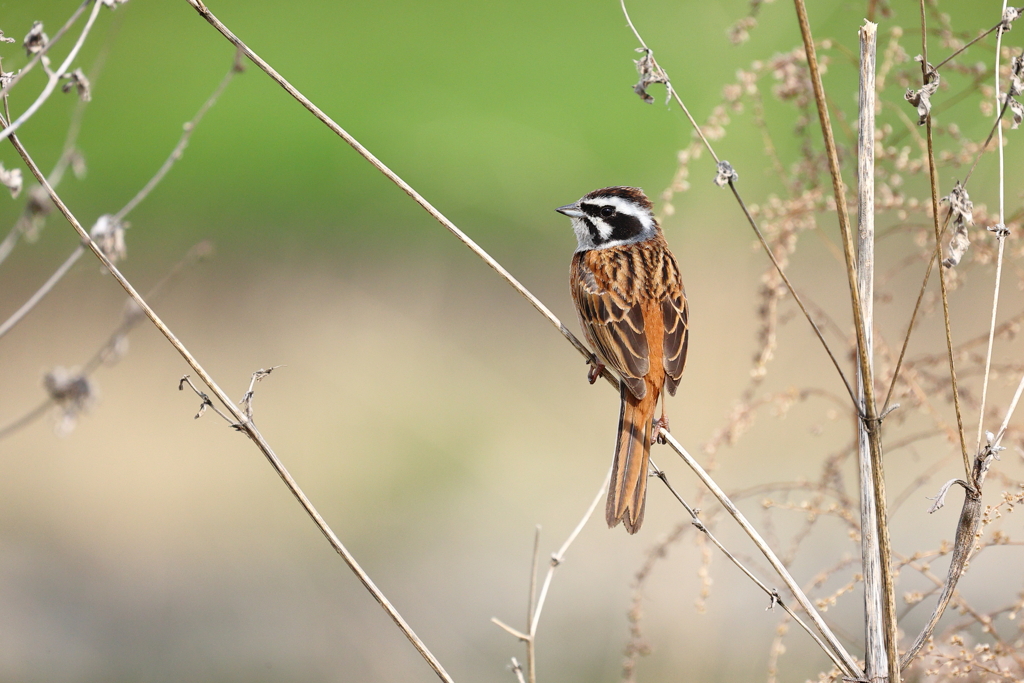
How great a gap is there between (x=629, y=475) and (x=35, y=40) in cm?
189

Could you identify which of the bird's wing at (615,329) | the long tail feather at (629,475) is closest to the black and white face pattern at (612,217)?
the bird's wing at (615,329)

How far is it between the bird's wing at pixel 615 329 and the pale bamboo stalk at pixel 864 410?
110cm

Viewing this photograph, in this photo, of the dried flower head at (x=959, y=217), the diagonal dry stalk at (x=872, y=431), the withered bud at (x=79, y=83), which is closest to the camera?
the diagonal dry stalk at (x=872, y=431)

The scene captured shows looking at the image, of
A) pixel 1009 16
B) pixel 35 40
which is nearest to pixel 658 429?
pixel 1009 16

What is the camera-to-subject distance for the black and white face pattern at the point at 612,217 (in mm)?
3951

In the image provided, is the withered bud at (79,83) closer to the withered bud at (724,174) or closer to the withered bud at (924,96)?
the withered bud at (724,174)

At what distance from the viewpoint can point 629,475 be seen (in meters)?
2.83

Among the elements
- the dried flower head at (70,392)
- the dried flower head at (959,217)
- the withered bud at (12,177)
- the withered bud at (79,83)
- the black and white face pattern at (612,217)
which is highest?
the black and white face pattern at (612,217)

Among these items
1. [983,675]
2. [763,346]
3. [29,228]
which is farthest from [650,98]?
[983,675]

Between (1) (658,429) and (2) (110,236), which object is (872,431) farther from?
(2) (110,236)

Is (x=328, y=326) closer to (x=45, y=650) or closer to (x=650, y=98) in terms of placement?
(x=45, y=650)

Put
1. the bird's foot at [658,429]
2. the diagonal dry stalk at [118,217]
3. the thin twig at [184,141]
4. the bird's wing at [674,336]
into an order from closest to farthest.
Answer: the diagonal dry stalk at [118,217]
the thin twig at [184,141]
the bird's foot at [658,429]
the bird's wing at [674,336]

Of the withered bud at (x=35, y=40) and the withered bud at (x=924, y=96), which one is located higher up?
the withered bud at (x=924, y=96)

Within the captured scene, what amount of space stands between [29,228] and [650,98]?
5.23ft
